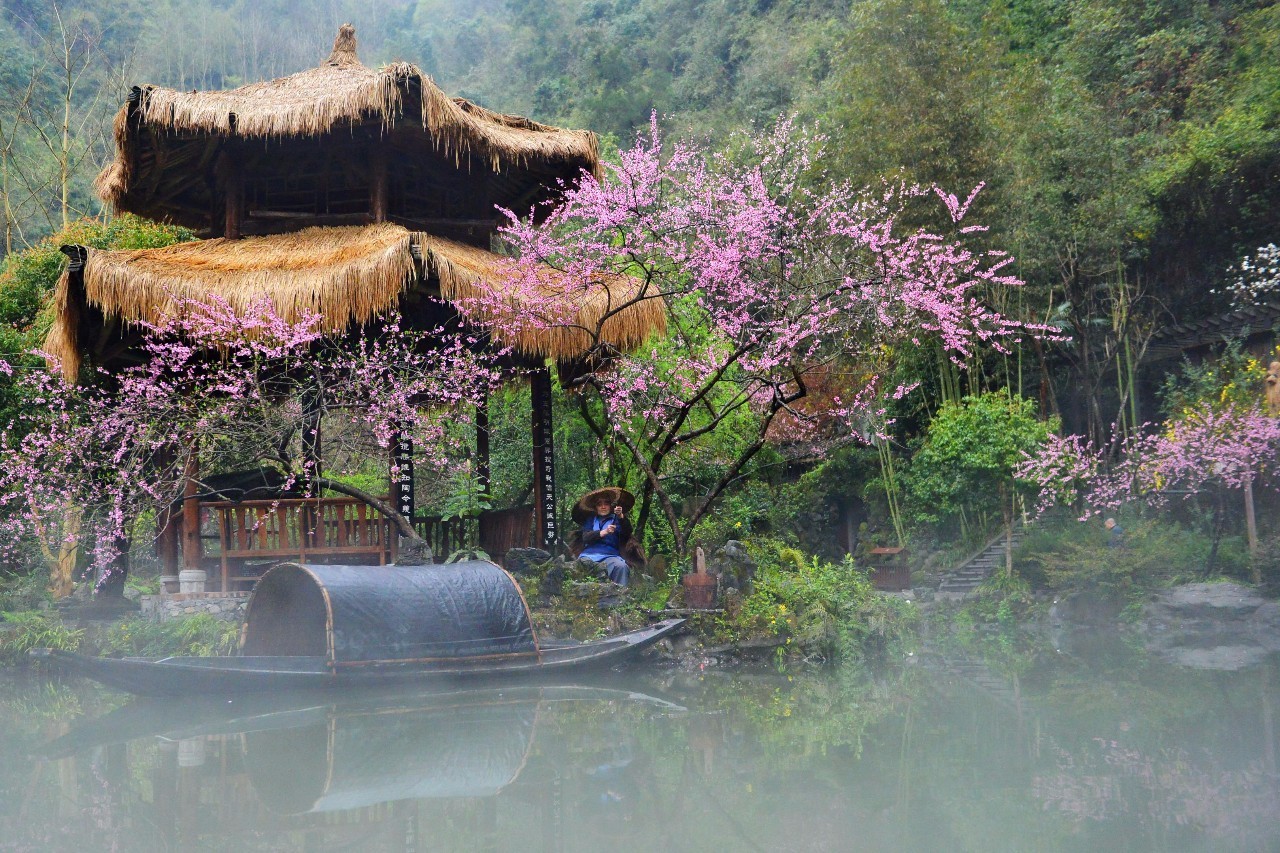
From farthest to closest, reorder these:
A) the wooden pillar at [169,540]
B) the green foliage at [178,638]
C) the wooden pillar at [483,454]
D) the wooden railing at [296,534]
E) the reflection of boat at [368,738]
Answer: the wooden pillar at [483,454]
the wooden pillar at [169,540]
the wooden railing at [296,534]
the green foliage at [178,638]
the reflection of boat at [368,738]

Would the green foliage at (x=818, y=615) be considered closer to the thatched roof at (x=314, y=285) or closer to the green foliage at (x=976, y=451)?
the thatched roof at (x=314, y=285)

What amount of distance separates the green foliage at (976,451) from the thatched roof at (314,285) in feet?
16.3

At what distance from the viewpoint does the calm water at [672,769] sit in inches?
159

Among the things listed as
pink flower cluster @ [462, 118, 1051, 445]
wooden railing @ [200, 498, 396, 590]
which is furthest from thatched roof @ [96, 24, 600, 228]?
wooden railing @ [200, 498, 396, 590]

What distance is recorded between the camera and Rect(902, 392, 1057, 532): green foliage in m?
12.4

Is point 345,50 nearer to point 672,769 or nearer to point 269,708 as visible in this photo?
point 269,708

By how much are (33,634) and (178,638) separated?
193cm

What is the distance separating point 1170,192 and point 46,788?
13.7 meters

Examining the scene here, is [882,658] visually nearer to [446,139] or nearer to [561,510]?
[561,510]

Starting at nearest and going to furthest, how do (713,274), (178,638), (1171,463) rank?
1. (178,638)
2. (713,274)
3. (1171,463)

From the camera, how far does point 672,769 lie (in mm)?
5027

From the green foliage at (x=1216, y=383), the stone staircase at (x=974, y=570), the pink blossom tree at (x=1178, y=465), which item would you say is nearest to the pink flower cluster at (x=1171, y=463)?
the pink blossom tree at (x=1178, y=465)

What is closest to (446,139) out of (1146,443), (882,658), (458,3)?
(882,658)

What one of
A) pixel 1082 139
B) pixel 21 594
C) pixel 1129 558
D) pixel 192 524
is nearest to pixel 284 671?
pixel 192 524
